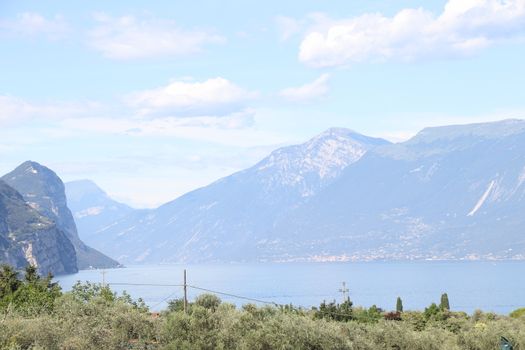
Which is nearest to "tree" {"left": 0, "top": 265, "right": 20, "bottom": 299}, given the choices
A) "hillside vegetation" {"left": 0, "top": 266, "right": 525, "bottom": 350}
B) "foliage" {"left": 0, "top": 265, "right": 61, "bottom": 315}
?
"foliage" {"left": 0, "top": 265, "right": 61, "bottom": 315}

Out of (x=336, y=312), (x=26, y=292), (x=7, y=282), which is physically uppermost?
(x=7, y=282)

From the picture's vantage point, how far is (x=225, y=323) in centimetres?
5400

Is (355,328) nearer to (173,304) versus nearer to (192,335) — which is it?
(192,335)

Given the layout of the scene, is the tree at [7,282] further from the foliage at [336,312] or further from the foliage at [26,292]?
the foliage at [336,312]

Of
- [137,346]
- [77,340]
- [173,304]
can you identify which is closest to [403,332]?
[137,346]

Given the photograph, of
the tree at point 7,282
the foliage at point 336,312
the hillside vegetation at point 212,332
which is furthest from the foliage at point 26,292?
the foliage at point 336,312

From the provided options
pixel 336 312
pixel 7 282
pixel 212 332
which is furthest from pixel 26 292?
pixel 212 332

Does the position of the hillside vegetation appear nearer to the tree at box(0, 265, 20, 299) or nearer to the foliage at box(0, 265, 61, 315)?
the foliage at box(0, 265, 61, 315)

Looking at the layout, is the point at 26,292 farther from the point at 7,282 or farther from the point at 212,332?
the point at 212,332

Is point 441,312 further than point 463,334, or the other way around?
point 441,312

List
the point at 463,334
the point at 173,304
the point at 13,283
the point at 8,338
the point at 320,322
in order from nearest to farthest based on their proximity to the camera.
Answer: the point at 8,338, the point at 320,322, the point at 463,334, the point at 173,304, the point at 13,283

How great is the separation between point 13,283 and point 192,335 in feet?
177

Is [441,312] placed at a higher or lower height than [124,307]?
lower

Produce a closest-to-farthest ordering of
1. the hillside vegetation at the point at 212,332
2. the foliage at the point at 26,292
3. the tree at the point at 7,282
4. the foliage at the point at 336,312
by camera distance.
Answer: the hillside vegetation at the point at 212,332
the foliage at the point at 26,292
the foliage at the point at 336,312
the tree at the point at 7,282
